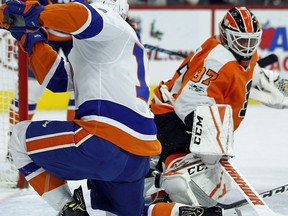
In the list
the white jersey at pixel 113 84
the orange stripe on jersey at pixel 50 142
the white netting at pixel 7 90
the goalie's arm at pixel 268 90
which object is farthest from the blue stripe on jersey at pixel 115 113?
the white netting at pixel 7 90

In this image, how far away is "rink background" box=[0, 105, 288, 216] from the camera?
4.23 metres

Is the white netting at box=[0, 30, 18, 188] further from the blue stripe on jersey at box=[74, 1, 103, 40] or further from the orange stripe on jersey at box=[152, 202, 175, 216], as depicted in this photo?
the blue stripe on jersey at box=[74, 1, 103, 40]

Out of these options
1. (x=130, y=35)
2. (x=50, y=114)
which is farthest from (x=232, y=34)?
(x=50, y=114)

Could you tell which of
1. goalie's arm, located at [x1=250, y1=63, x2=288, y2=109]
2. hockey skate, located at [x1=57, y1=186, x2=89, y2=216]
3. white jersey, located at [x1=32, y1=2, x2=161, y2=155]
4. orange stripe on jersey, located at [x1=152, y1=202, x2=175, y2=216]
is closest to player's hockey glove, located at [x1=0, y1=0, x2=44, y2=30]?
white jersey, located at [x1=32, y1=2, x2=161, y2=155]

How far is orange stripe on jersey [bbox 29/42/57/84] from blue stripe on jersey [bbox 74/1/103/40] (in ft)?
1.22

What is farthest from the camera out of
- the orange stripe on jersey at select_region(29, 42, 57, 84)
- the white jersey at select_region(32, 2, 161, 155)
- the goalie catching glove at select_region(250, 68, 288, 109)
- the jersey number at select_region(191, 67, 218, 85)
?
the goalie catching glove at select_region(250, 68, 288, 109)

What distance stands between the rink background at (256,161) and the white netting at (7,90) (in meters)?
0.21

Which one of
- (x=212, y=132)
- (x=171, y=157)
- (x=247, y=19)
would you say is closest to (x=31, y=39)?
(x=212, y=132)

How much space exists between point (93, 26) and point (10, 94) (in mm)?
2244

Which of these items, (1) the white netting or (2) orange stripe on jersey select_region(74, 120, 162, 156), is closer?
(2) orange stripe on jersey select_region(74, 120, 162, 156)

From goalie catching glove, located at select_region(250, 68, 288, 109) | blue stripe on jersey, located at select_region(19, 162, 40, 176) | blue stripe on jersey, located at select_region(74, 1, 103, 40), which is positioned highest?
blue stripe on jersey, located at select_region(74, 1, 103, 40)

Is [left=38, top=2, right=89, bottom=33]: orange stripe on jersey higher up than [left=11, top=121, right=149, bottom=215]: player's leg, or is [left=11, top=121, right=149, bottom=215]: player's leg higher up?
[left=38, top=2, right=89, bottom=33]: orange stripe on jersey

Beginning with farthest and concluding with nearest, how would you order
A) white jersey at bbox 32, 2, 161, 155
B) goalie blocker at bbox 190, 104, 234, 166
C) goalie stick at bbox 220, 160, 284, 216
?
goalie blocker at bbox 190, 104, 234, 166 < goalie stick at bbox 220, 160, 284, 216 < white jersey at bbox 32, 2, 161, 155

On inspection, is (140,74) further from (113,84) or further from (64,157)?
(64,157)
